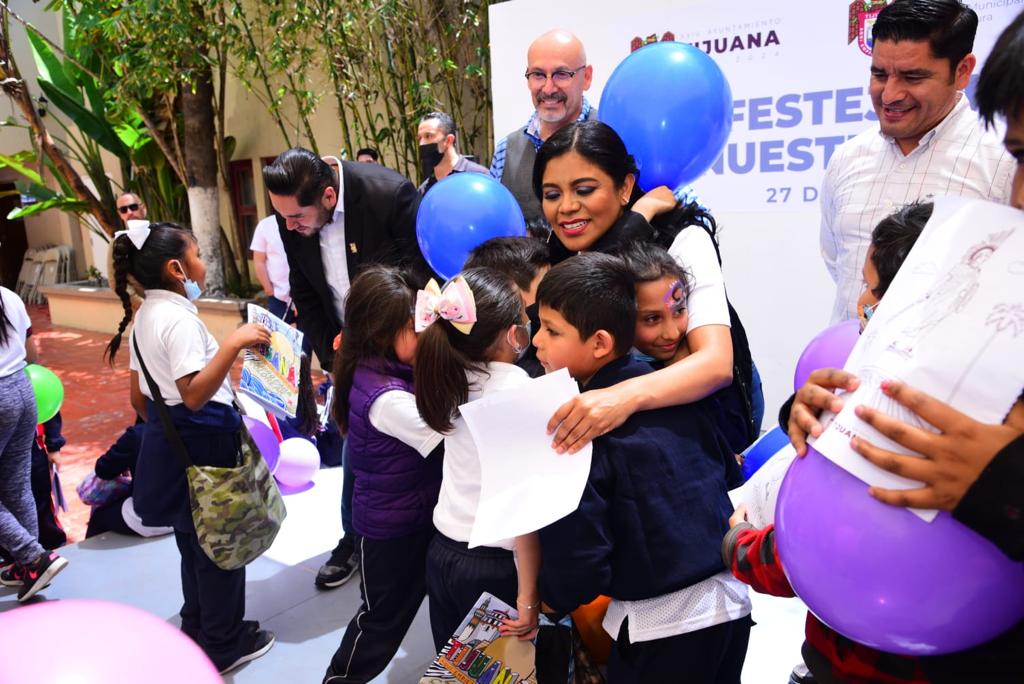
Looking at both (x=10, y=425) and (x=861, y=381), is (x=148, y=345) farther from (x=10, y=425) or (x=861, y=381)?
(x=861, y=381)

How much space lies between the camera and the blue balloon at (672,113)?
1953mm

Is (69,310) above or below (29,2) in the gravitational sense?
below

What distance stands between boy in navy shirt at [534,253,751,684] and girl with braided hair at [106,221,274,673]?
1316mm

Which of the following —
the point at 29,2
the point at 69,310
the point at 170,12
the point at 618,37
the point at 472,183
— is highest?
the point at 29,2

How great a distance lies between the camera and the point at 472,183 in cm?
233

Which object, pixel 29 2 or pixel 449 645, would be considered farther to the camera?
pixel 29 2

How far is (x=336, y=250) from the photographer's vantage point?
304 centimetres

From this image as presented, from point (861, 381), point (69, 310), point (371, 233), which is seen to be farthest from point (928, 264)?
point (69, 310)

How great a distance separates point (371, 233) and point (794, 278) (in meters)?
2.16

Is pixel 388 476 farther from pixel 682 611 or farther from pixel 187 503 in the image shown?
pixel 682 611

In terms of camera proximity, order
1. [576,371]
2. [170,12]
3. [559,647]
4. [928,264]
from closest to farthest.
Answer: [928,264]
[576,371]
[559,647]
[170,12]

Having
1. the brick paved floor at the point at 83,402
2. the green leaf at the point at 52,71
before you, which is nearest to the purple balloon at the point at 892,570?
the brick paved floor at the point at 83,402

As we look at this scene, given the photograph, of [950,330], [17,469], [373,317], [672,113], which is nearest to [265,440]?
[17,469]

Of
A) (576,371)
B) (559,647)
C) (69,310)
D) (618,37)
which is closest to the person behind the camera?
(576,371)
